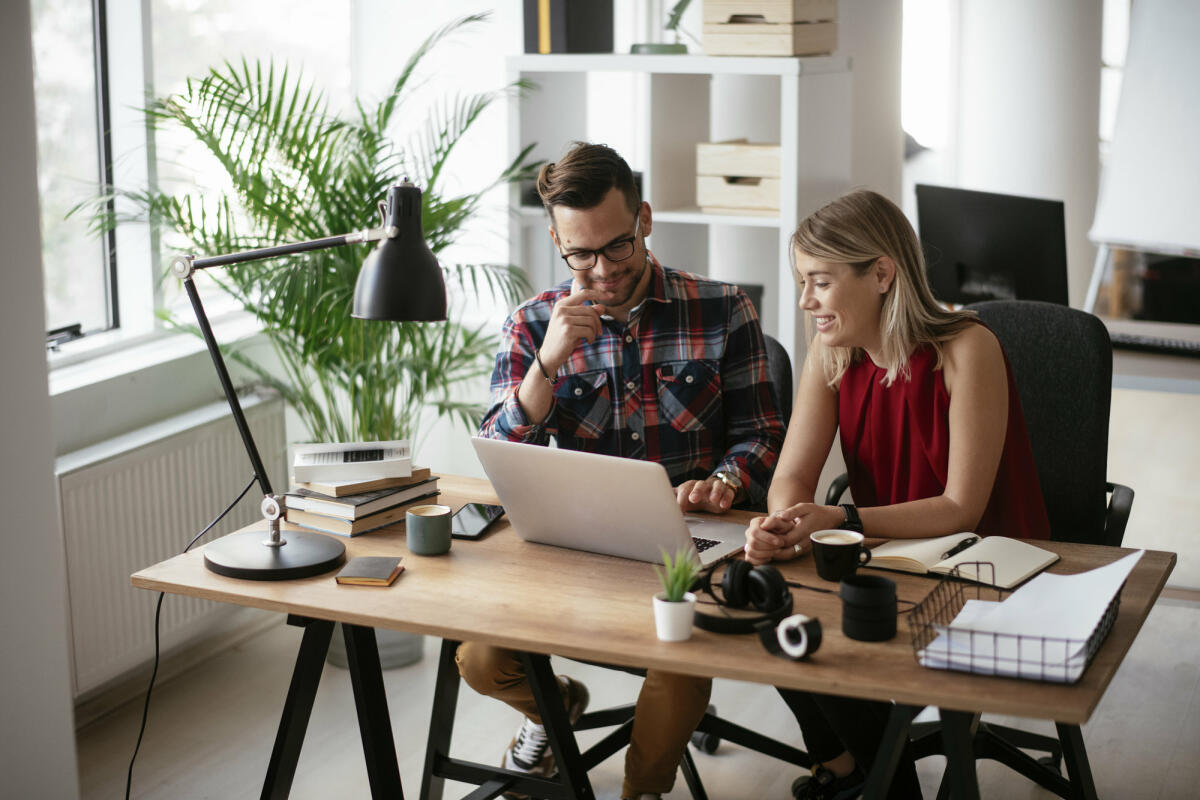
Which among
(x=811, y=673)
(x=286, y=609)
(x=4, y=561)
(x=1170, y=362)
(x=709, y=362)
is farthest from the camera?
(x=1170, y=362)

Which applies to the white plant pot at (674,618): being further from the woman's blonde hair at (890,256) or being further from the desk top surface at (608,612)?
the woman's blonde hair at (890,256)

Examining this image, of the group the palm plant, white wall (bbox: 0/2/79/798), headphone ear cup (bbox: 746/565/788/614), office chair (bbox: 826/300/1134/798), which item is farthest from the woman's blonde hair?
white wall (bbox: 0/2/79/798)

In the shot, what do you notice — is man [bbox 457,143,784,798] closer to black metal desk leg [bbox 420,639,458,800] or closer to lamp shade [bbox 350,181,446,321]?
black metal desk leg [bbox 420,639,458,800]

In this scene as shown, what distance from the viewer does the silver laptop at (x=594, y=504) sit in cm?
197

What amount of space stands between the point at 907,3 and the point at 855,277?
→ 5.98m

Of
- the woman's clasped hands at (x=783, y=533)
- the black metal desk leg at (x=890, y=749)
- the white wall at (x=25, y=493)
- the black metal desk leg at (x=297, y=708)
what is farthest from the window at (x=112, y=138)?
the black metal desk leg at (x=890, y=749)

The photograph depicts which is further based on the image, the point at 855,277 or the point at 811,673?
the point at 855,277

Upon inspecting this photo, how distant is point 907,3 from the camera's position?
25.4 ft

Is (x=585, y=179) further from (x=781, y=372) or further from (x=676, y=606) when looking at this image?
(x=676, y=606)

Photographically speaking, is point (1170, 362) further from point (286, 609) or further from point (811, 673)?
point (286, 609)

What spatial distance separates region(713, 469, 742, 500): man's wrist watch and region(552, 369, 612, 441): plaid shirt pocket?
0.29 m

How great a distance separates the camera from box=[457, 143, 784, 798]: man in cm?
247

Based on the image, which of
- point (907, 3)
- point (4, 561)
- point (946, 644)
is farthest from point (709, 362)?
point (907, 3)

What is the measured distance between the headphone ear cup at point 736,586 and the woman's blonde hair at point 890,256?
64 cm
